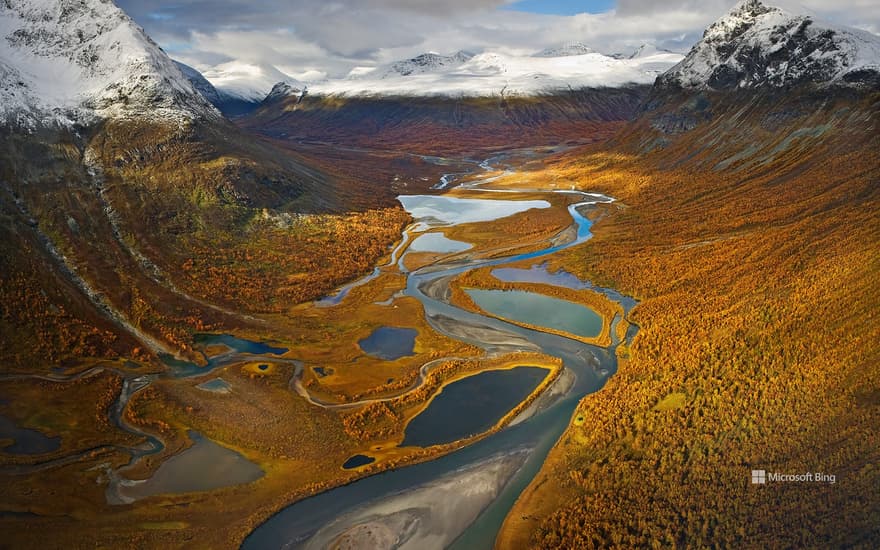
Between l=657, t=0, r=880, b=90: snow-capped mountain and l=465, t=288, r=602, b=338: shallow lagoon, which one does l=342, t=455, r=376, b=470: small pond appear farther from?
l=657, t=0, r=880, b=90: snow-capped mountain

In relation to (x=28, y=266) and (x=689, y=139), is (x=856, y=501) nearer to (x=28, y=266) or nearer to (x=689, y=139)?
(x=28, y=266)

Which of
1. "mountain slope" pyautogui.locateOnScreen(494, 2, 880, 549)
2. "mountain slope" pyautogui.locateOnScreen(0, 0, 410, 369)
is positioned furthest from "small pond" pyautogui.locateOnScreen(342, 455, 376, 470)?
"mountain slope" pyautogui.locateOnScreen(0, 0, 410, 369)

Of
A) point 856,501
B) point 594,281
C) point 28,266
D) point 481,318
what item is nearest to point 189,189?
point 28,266

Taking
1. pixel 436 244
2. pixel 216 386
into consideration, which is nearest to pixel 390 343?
pixel 216 386

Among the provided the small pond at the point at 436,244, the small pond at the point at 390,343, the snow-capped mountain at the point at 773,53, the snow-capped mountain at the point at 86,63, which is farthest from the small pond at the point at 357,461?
the snow-capped mountain at the point at 773,53

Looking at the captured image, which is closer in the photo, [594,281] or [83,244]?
[83,244]

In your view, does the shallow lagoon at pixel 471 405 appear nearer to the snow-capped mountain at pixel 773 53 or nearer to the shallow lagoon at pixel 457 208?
the shallow lagoon at pixel 457 208

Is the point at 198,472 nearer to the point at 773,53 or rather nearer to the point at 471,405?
the point at 471,405
